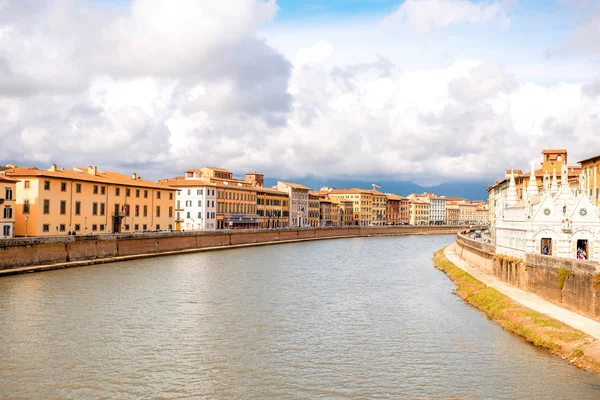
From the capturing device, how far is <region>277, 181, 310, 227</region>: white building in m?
150

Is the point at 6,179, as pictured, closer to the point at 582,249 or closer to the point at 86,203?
the point at 86,203

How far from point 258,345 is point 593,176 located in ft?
171

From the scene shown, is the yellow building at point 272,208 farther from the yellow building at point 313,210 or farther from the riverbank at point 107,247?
the riverbank at point 107,247

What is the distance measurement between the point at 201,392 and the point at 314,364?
5.11 metres

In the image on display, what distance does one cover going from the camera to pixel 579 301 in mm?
29422

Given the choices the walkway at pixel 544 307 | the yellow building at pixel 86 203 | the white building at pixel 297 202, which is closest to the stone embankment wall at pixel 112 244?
the yellow building at pixel 86 203

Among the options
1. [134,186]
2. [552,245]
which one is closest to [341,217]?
[134,186]

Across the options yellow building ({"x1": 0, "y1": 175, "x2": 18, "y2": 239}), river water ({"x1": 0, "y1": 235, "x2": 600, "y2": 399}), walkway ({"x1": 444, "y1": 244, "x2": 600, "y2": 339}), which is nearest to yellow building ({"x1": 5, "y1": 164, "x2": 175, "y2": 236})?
yellow building ({"x1": 0, "y1": 175, "x2": 18, "y2": 239})

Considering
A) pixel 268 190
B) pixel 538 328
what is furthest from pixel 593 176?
pixel 268 190

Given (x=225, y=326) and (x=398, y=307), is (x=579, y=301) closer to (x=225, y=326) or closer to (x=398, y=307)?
(x=398, y=307)

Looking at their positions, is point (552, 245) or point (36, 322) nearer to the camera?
point (36, 322)

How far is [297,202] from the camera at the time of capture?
155 metres

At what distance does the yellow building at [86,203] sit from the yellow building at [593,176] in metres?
53.4

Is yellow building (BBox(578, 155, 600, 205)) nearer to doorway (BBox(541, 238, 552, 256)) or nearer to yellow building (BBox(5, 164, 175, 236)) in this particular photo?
doorway (BBox(541, 238, 552, 256))
